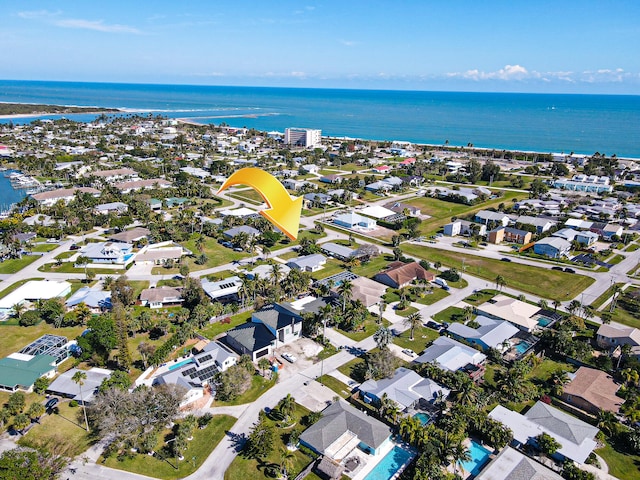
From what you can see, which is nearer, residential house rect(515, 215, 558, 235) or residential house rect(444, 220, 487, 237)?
residential house rect(444, 220, 487, 237)

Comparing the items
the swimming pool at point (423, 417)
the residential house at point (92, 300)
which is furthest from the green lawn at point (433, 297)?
the residential house at point (92, 300)

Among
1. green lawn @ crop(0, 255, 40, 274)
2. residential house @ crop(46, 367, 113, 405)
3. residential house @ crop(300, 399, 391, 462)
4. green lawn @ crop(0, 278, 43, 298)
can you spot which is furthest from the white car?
green lawn @ crop(0, 255, 40, 274)

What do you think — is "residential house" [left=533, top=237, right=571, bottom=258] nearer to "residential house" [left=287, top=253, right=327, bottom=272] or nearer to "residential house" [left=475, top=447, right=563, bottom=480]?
"residential house" [left=287, top=253, right=327, bottom=272]

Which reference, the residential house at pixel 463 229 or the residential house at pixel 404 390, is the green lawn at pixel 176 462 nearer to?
the residential house at pixel 404 390

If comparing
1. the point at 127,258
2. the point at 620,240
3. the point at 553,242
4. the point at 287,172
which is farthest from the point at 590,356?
the point at 287,172

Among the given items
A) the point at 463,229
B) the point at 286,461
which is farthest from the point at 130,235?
the point at 463,229

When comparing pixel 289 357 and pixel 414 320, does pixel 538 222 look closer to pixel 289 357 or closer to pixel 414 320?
pixel 414 320

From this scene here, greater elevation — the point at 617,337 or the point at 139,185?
the point at 139,185
